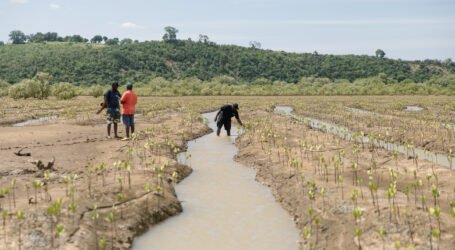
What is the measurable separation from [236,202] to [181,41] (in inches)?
4943

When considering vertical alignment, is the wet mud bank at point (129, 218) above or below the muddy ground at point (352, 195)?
below

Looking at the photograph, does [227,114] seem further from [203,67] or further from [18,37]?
[18,37]

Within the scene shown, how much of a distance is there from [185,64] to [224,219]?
106169mm

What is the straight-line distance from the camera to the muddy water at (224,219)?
7.06 meters

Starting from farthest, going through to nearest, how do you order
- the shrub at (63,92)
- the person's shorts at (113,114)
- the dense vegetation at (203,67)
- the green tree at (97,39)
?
the green tree at (97,39), the dense vegetation at (203,67), the shrub at (63,92), the person's shorts at (113,114)

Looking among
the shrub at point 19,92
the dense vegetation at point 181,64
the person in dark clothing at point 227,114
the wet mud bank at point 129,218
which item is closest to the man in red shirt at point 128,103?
the person in dark clothing at point 227,114

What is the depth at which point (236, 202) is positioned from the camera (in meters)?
9.16

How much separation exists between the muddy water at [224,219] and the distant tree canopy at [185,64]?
7922 centimetres

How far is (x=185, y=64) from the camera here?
112 meters

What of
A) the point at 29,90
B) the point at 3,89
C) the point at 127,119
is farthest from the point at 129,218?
the point at 3,89

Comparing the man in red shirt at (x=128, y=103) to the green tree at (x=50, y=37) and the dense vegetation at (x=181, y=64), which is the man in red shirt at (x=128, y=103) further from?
the green tree at (x=50, y=37)

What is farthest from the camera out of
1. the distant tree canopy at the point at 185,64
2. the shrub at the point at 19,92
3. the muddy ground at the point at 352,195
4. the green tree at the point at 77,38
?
the green tree at the point at 77,38

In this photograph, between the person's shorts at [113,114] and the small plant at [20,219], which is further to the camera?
the person's shorts at [113,114]

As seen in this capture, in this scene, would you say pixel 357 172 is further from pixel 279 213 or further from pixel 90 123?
pixel 90 123
